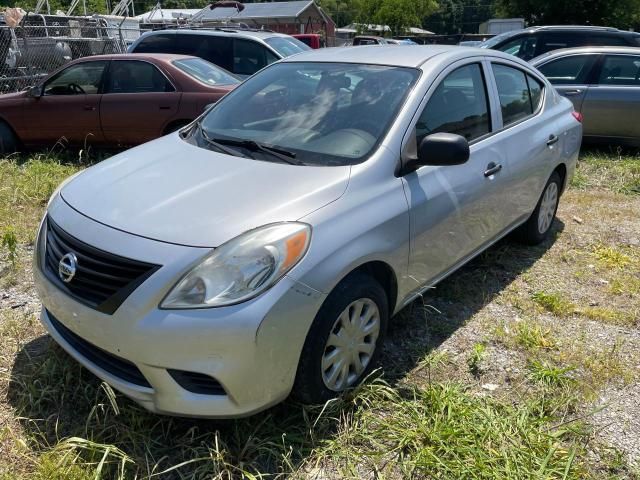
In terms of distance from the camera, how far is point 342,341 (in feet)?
8.45

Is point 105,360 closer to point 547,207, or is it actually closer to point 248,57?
point 547,207

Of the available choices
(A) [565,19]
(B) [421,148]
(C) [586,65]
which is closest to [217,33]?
(C) [586,65]

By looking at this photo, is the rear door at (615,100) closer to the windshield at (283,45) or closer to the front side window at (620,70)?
the front side window at (620,70)

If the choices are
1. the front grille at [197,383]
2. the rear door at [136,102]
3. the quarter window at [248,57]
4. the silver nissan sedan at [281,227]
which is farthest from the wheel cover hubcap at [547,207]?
the quarter window at [248,57]

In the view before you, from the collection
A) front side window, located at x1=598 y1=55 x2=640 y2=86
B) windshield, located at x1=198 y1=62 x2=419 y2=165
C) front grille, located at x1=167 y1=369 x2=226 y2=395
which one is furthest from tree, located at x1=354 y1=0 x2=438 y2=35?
front grille, located at x1=167 y1=369 x2=226 y2=395

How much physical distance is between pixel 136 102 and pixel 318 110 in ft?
14.3

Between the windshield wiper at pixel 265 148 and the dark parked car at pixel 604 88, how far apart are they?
6.24 metres

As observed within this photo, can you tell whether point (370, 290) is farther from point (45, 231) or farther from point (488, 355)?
point (45, 231)

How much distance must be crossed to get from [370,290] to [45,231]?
161 centimetres

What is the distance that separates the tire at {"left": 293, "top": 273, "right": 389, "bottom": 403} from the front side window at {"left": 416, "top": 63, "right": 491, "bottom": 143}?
3.20 feet

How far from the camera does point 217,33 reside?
8.79 meters

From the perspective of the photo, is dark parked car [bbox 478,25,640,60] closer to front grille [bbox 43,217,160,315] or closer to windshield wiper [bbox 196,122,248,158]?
windshield wiper [bbox 196,122,248,158]

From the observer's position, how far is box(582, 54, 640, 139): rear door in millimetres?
7648

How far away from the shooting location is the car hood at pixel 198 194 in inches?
91.8
